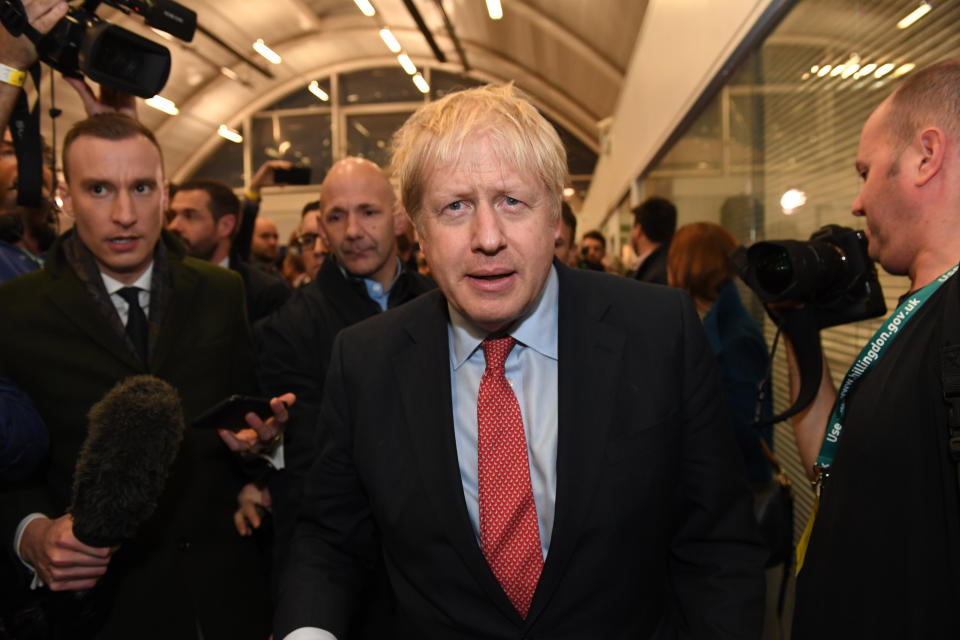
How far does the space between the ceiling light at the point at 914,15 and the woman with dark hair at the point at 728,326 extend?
91 centimetres

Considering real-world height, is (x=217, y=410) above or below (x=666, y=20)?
below

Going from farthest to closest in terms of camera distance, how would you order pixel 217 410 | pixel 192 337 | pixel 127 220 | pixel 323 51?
pixel 323 51 < pixel 192 337 < pixel 127 220 < pixel 217 410

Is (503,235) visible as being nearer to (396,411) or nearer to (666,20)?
(396,411)

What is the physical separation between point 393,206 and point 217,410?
1.16 meters

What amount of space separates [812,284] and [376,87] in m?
15.1

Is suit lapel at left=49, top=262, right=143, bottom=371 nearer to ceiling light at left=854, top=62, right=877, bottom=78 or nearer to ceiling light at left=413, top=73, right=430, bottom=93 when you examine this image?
ceiling light at left=854, top=62, right=877, bottom=78

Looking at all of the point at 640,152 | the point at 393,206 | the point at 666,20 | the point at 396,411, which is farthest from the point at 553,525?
the point at 640,152

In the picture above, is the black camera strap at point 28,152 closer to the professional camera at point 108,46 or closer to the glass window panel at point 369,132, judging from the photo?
the professional camera at point 108,46

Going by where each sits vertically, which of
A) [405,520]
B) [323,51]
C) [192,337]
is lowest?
[405,520]

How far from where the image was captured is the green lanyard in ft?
3.61

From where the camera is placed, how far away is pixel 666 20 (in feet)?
15.8

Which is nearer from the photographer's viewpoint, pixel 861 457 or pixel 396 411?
pixel 861 457

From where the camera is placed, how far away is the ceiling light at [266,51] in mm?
12133

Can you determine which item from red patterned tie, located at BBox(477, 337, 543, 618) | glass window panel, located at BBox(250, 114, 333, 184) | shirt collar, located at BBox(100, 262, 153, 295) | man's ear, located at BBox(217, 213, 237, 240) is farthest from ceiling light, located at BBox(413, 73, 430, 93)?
red patterned tie, located at BBox(477, 337, 543, 618)
